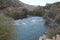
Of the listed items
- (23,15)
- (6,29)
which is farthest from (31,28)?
(6,29)

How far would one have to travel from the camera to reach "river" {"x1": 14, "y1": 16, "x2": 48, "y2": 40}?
379 inches

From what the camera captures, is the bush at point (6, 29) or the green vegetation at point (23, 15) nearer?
the bush at point (6, 29)

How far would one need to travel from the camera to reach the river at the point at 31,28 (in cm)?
962

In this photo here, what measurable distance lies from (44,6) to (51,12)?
236 cm

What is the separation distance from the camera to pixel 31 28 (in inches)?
445

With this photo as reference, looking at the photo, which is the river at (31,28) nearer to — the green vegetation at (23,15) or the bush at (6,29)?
the green vegetation at (23,15)

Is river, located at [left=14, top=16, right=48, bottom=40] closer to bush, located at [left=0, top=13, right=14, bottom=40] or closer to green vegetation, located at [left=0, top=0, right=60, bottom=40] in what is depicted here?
green vegetation, located at [left=0, top=0, right=60, bottom=40]

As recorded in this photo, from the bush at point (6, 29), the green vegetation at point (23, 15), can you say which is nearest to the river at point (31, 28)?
the green vegetation at point (23, 15)

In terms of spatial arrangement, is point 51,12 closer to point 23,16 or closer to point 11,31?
point 23,16

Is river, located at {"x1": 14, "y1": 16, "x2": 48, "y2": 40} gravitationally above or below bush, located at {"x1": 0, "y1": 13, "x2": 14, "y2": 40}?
above

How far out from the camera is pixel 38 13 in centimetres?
1438

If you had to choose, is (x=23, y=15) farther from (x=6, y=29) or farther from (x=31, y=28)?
(x=6, y=29)

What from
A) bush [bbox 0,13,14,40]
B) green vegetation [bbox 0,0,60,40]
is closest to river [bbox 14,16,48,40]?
green vegetation [bbox 0,0,60,40]

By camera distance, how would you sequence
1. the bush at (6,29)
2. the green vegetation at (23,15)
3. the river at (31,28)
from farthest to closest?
the river at (31,28) < the green vegetation at (23,15) < the bush at (6,29)
